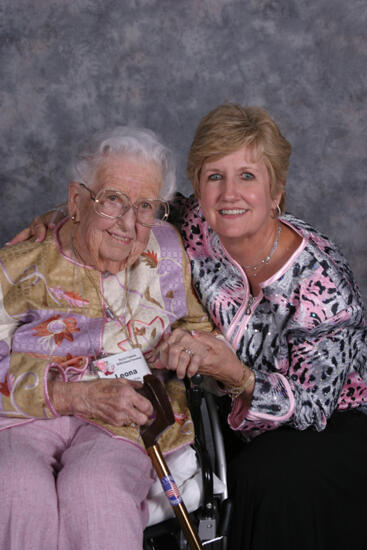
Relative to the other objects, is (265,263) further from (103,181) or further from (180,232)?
(103,181)

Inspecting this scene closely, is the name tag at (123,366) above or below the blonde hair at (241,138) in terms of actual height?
below

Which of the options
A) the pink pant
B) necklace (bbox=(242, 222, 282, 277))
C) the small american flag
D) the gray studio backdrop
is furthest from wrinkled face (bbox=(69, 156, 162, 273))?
the gray studio backdrop

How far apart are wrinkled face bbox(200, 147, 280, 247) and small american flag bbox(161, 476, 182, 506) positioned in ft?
2.45

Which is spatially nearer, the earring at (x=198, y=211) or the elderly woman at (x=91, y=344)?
the elderly woman at (x=91, y=344)

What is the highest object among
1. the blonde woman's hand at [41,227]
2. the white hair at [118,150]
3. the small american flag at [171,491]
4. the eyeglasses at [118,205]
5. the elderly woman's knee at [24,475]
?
the white hair at [118,150]

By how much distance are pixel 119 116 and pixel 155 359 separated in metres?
1.41

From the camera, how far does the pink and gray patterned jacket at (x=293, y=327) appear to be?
76.2 inches

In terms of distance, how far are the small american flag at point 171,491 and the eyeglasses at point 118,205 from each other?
0.76 meters

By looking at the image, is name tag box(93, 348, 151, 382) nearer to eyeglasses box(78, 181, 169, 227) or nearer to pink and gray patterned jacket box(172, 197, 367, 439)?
pink and gray patterned jacket box(172, 197, 367, 439)

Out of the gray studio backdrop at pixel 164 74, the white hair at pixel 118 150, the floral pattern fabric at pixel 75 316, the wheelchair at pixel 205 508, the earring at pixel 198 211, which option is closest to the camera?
the wheelchair at pixel 205 508

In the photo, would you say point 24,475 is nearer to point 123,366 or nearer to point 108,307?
point 123,366

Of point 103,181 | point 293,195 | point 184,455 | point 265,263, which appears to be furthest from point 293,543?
point 293,195

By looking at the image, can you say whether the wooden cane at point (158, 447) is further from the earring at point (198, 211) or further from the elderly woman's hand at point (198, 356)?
the earring at point (198, 211)

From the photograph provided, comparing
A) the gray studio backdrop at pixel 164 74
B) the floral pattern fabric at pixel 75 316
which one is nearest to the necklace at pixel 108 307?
the floral pattern fabric at pixel 75 316
